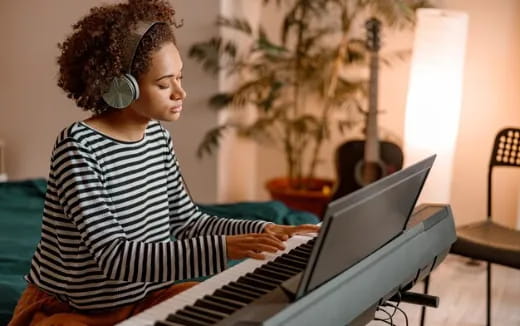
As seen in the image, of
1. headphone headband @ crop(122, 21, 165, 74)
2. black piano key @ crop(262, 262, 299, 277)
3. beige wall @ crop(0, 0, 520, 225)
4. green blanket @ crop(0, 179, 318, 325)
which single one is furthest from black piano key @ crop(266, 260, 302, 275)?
beige wall @ crop(0, 0, 520, 225)

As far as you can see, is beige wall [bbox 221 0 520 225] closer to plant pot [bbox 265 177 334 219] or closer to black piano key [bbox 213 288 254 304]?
plant pot [bbox 265 177 334 219]

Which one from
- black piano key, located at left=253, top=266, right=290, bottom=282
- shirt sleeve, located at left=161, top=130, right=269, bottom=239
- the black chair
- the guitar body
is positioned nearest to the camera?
black piano key, located at left=253, top=266, right=290, bottom=282

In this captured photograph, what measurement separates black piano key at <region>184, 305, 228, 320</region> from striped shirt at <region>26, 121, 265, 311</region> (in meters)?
0.23

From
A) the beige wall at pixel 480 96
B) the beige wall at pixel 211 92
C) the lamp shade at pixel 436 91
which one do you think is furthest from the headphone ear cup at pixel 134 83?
the beige wall at pixel 480 96

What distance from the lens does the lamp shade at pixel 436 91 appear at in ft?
10.7

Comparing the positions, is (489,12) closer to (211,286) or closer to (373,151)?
(373,151)

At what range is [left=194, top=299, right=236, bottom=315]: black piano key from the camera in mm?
1272

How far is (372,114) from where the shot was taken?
3543 millimetres

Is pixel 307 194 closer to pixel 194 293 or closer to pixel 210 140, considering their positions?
pixel 210 140

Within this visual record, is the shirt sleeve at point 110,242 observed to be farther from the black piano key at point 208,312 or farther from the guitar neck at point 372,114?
the guitar neck at point 372,114

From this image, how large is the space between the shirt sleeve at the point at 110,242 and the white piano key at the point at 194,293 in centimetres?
5

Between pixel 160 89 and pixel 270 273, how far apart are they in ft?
1.45

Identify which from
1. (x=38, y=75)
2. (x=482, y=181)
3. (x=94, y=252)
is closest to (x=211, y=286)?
(x=94, y=252)

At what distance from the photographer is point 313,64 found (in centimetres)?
372
